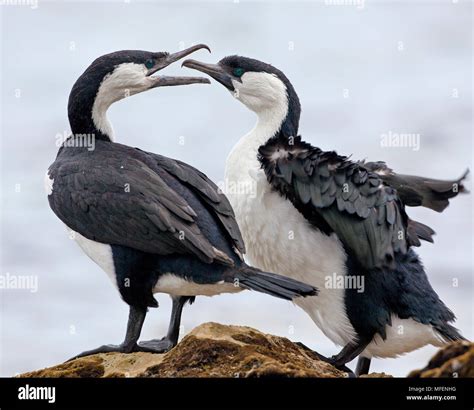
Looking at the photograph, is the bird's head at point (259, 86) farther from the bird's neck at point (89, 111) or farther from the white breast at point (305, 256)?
the bird's neck at point (89, 111)

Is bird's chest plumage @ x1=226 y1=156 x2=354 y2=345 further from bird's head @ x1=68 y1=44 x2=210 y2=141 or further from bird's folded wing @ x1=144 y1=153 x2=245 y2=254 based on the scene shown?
bird's head @ x1=68 y1=44 x2=210 y2=141

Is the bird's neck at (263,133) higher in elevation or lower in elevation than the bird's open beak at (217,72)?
lower

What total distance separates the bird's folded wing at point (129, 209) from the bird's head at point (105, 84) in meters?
0.71

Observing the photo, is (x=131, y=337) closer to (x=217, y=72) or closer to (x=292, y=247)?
(x=292, y=247)

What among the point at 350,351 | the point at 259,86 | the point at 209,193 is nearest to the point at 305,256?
the point at 350,351

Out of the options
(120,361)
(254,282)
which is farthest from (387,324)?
(120,361)

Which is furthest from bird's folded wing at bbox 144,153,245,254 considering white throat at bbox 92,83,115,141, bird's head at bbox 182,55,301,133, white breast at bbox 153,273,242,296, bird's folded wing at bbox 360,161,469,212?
bird's folded wing at bbox 360,161,469,212

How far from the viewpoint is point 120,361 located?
12.1 meters

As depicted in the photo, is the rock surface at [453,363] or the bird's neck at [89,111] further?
the bird's neck at [89,111]

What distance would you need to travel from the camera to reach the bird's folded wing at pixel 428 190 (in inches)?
600

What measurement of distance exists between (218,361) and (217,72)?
4448 millimetres

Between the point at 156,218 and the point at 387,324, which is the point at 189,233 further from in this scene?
the point at 387,324

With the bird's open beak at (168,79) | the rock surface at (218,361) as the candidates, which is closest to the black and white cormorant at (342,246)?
the bird's open beak at (168,79)

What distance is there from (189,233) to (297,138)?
7.80 ft
